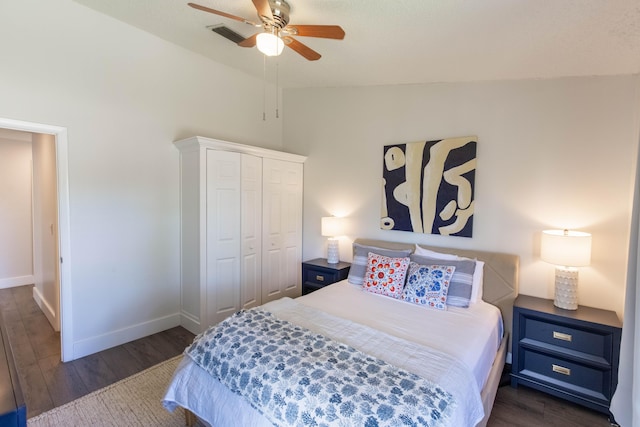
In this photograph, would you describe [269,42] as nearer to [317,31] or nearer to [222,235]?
[317,31]

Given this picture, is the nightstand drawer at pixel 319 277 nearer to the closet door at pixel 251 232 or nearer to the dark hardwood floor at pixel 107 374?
the closet door at pixel 251 232

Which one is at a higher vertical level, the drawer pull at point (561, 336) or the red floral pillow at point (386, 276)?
the red floral pillow at point (386, 276)

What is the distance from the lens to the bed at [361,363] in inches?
51.8

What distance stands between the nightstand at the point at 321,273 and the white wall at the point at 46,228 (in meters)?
2.58

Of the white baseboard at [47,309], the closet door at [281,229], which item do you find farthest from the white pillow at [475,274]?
the white baseboard at [47,309]

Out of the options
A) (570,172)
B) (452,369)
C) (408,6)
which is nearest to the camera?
(452,369)

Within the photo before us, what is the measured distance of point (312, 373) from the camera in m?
1.45

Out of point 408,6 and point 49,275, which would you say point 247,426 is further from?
point 49,275

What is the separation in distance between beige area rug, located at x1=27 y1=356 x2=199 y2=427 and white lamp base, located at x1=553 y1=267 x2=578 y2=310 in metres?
2.91

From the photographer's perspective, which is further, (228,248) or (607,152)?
(228,248)

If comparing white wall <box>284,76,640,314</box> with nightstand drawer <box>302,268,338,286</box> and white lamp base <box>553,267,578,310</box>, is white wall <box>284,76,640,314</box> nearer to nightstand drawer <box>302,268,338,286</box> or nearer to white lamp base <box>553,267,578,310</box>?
white lamp base <box>553,267,578,310</box>

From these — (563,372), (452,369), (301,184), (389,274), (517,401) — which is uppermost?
(301,184)

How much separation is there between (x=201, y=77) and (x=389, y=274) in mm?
2994

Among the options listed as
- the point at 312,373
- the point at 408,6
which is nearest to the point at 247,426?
the point at 312,373
